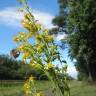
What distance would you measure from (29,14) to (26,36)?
25cm

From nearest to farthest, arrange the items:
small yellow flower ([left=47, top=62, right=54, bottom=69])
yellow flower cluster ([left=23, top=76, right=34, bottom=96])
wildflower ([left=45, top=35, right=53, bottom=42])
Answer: small yellow flower ([left=47, top=62, right=54, bottom=69])
wildflower ([left=45, top=35, right=53, bottom=42])
yellow flower cluster ([left=23, top=76, right=34, bottom=96])

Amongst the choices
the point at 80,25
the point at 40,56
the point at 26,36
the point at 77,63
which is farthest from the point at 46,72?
the point at 77,63

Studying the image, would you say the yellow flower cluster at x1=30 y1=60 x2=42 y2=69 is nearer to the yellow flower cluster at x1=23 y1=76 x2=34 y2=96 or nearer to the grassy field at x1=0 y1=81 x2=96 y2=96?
the yellow flower cluster at x1=23 y1=76 x2=34 y2=96

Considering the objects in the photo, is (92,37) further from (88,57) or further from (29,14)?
(29,14)

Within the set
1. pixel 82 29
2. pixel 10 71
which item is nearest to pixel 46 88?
pixel 82 29

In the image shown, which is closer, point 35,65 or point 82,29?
point 35,65

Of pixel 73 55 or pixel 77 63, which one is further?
pixel 77 63

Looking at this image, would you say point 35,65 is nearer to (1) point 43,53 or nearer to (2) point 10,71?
(1) point 43,53

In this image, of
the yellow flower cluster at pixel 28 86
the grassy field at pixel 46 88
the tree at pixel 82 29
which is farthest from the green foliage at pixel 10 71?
the yellow flower cluster at pixel 28 86

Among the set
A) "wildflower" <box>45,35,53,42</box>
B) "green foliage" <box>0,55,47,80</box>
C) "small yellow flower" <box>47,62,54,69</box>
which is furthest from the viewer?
"green foliage" <box>0,55,47,80</box>

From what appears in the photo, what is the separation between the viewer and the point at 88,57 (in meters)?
46.8

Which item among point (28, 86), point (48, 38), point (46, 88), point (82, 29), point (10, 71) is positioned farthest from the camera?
point (10, 71)

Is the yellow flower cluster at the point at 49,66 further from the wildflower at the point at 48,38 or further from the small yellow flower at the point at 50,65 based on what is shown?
the wildflower at the point at 48,38

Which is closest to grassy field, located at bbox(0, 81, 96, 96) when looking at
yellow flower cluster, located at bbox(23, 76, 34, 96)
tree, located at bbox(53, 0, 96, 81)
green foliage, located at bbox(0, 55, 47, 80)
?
tree, located at bbox(53, 0, 96, 81)
